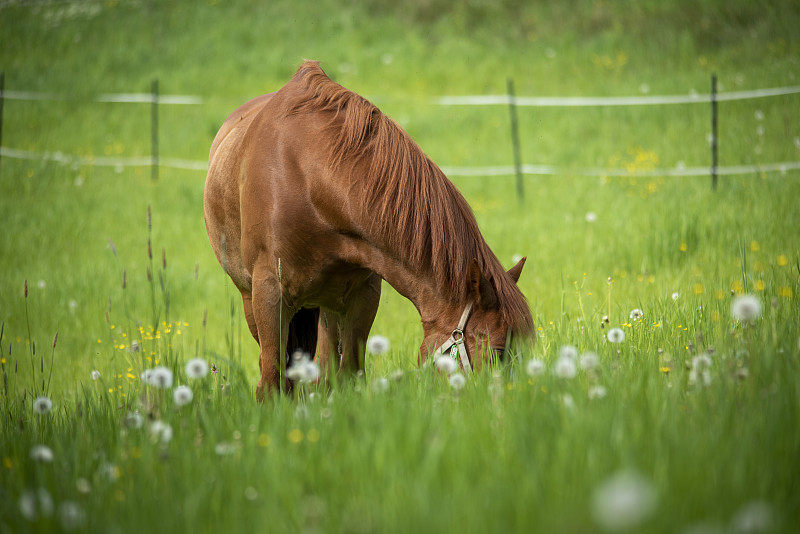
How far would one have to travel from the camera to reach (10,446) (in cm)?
233

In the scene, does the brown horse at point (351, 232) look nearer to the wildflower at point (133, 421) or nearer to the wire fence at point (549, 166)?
the wildflower at point (133, 421)

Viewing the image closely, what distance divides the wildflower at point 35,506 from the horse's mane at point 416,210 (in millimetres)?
1705

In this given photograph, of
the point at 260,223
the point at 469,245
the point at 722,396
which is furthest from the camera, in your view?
the point at 260,223

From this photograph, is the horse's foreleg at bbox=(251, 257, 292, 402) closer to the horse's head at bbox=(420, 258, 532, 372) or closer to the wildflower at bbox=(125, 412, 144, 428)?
the horse's head at bbox=(420, 258, 532, 372)

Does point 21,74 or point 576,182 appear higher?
point 21,74

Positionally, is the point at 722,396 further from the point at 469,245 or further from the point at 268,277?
the point at 268,277

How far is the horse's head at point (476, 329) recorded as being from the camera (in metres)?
2.83

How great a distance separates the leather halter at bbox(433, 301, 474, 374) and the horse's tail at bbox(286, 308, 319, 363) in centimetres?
161

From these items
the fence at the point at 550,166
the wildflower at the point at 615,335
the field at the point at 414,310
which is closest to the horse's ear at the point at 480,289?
the field at the point at 414,310

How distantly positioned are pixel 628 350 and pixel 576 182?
21.0 feet

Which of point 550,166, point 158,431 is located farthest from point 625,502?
Answer: point 550,166

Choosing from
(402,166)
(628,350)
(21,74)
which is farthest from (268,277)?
(21,74)

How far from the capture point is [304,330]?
4363 mm

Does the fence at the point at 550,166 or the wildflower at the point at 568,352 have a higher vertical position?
the fence at the point at 550,166
